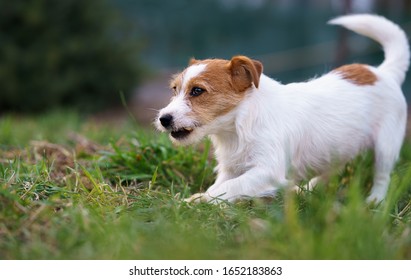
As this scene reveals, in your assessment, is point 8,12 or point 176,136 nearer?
point 176,136

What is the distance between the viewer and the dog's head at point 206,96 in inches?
138

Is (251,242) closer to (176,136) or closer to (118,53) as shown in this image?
(176,136)

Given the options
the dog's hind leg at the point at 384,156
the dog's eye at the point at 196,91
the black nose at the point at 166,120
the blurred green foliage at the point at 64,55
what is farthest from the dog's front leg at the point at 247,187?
the blurred green foliage at the point at 64,55

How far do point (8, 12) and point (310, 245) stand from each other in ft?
32.3

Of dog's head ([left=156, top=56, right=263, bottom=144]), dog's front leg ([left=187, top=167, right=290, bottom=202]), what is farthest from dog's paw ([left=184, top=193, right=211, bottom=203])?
dog's head ([left=156, top=56, right=263, bottom=144])

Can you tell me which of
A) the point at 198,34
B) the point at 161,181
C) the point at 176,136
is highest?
the point at 198,34

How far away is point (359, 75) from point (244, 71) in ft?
3.61

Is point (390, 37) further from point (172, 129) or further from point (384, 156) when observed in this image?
point (172, 129)

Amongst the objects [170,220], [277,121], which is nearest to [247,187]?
[277,121]

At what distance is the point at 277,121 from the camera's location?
11.9 feet

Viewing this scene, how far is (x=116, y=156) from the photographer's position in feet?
14.0

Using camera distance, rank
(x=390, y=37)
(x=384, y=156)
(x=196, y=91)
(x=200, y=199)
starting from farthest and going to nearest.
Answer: (x=390, y=37), (x=384, y=156), (x=196, y=91), (x=200, y=199)

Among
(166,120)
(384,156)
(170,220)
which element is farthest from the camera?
(384,156)

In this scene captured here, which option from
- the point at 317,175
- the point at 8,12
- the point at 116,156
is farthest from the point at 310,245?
the point at 8,12
